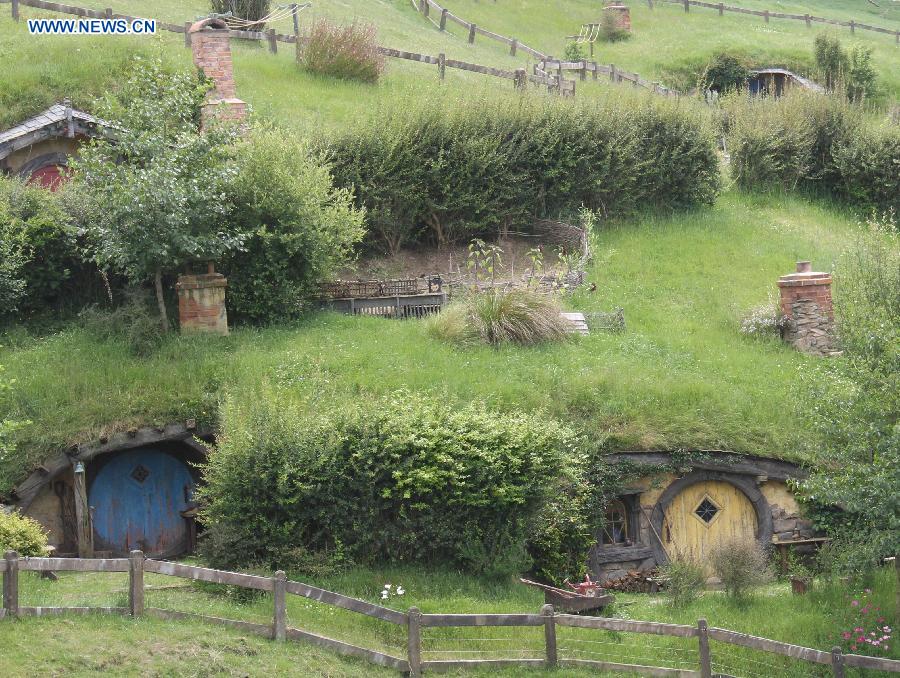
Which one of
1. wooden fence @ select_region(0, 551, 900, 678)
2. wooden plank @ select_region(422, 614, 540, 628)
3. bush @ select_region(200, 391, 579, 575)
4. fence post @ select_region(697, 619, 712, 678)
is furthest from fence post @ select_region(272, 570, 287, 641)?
fence post @ select_region(697, 619, 712, 678)

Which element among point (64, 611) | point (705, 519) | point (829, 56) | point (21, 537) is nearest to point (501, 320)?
point (705, 519)

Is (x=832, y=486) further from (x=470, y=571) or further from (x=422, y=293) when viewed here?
(x=422, y=293)

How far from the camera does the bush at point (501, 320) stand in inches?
923

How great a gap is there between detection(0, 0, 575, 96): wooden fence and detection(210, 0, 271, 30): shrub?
952 mm

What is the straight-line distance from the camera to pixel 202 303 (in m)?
23.5

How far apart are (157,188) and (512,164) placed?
10.8 metres

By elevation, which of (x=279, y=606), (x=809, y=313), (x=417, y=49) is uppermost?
(x=417, y=49)

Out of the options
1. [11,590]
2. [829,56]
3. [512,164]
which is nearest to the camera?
[11,590]

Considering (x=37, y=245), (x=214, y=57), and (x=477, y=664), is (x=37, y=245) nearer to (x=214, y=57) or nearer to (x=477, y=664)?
(x=214, y=57)

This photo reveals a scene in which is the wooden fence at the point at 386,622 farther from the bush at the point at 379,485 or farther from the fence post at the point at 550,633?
the bush at the point at 379,485

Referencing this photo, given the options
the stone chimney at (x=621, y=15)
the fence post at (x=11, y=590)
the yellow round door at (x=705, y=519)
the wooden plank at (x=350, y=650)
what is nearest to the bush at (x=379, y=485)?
the wooden plank at (x=350, y=650)

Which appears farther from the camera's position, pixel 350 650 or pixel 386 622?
pixel 386 622

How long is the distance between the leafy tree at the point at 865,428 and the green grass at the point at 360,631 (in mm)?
1607

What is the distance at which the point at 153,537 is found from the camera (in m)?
21.6
